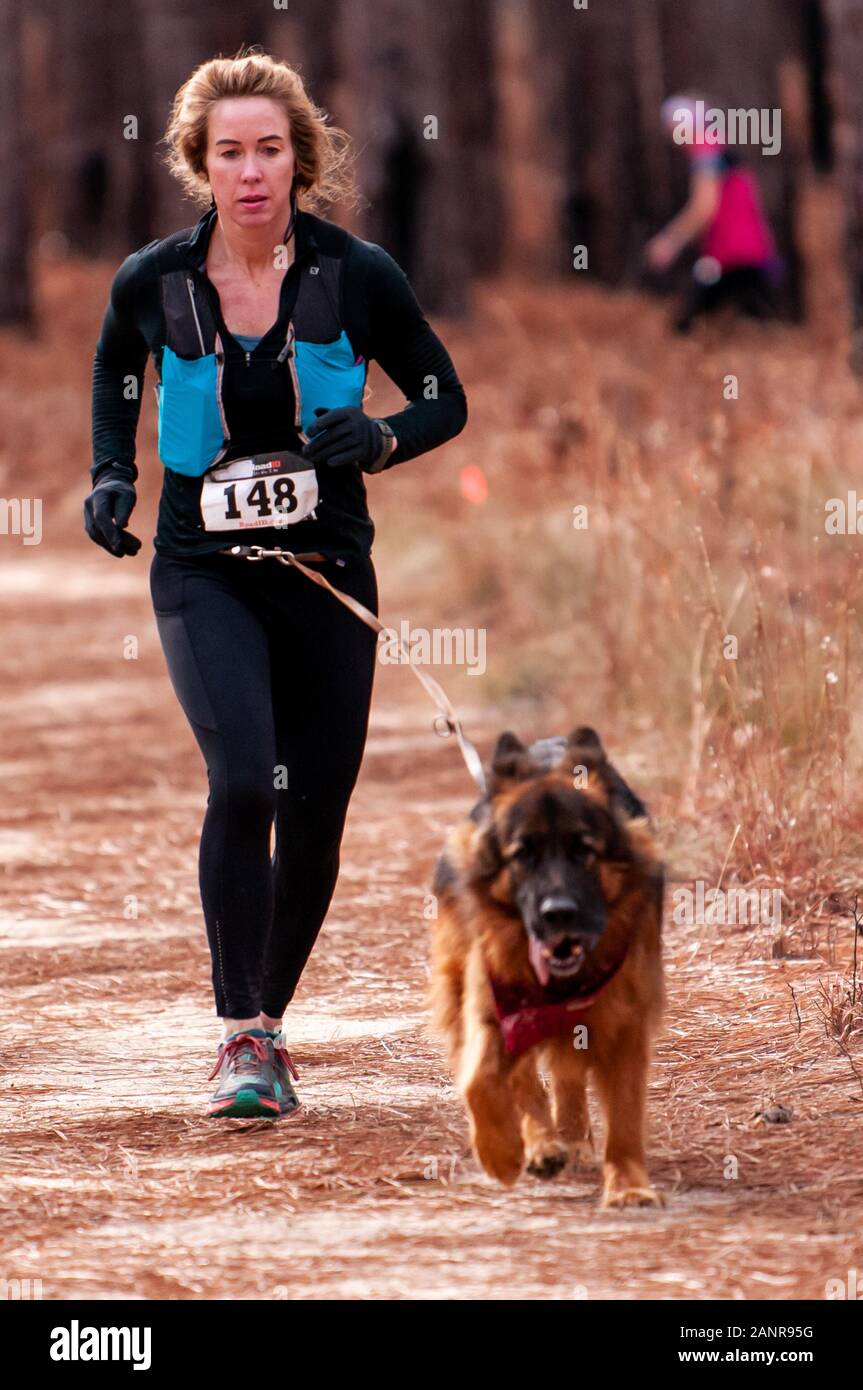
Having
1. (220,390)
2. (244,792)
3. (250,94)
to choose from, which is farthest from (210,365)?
(244,792)

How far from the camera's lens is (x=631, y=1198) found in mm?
4559

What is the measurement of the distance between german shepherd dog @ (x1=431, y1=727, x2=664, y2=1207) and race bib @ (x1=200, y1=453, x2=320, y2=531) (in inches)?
29.4

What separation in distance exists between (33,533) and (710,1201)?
47.0 feet

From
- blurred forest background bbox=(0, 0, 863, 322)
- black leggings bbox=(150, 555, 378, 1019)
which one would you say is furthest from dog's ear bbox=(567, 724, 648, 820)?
blurred forest background bbox=(0, 0, 863, 322)

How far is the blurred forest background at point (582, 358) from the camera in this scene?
301 inches

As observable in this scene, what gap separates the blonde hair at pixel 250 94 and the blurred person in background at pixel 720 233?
10.6 meters

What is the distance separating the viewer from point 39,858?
8422 mm

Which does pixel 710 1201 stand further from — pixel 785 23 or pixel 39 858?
pixel 785 23

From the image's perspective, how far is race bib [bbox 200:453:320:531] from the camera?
502cm

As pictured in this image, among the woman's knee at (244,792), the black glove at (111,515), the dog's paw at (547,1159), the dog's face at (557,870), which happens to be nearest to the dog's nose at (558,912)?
the dog's face at (557,870)

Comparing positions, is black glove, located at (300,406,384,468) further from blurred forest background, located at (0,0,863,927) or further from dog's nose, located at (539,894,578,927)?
blurred forest background, located at (0,0,863,927)

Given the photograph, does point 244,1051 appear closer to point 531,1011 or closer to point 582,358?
point 531,1011

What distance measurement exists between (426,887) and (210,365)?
123 inches

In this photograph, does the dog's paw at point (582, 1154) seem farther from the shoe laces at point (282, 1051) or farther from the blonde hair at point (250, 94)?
the blonde hair at point (250, 94)
